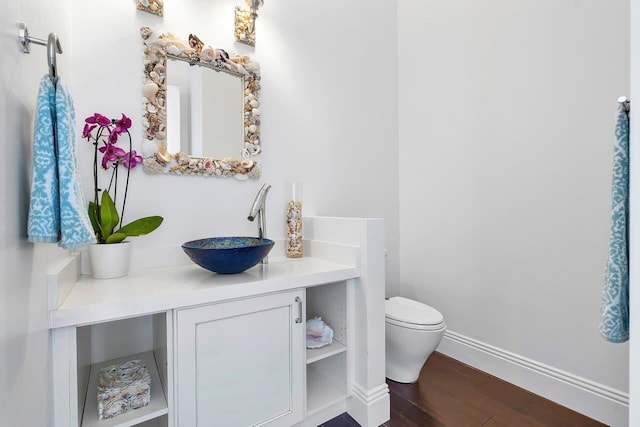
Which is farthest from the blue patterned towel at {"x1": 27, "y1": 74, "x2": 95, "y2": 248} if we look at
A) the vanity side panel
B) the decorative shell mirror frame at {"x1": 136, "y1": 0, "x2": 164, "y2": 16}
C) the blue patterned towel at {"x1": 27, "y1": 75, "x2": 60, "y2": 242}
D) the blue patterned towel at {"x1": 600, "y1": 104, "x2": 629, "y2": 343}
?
the blue patterned towel at {"x1": 600, "y1": 104, "x2": 629, "y2": 343}

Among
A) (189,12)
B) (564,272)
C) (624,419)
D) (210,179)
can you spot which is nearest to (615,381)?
(624,419)

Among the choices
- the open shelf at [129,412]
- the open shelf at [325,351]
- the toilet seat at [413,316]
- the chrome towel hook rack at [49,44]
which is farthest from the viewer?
the toilet seat at [413,316]

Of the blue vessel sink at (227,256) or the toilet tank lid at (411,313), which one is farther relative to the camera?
the toilet tank lid at (411,313)

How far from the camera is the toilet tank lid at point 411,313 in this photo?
65.9 inches

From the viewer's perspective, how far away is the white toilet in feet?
5.41

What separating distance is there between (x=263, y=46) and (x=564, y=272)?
2.07 meters

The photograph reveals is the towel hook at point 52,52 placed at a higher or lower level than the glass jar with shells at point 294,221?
higher

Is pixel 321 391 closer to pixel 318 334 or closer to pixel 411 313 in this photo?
pixel 318 334

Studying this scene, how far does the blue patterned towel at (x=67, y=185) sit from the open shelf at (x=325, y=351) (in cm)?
105

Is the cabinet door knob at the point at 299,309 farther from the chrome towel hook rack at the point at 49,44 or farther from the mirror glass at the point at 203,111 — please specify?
the chrome towel hook rack at the point at 49,44

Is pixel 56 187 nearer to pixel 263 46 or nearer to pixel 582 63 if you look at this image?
pixel 263 46

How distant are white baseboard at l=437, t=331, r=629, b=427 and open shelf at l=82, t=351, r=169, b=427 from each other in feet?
5.86

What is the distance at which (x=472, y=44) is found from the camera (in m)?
1.98

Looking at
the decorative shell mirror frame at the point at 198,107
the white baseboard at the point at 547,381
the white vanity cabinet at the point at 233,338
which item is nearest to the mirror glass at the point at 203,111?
the decorative shell mirror frame at the point at 198,107
